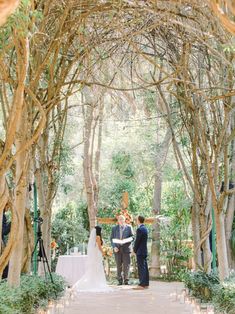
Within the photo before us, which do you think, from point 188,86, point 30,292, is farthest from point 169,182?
point 30,292

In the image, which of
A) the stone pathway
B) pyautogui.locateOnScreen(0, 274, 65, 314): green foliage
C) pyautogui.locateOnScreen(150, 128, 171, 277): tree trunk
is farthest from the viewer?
pyautogui.locateOnScreen(150, 128, 171, 277): tree trunk

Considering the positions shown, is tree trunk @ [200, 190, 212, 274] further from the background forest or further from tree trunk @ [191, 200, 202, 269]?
tree trunk @ [191, 200, 202, 269]

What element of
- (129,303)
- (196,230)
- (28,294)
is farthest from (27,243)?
(196,230)

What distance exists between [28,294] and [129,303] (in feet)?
10.8

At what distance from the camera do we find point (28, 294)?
671cm

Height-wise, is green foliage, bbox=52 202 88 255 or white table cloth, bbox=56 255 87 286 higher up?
green foliage, bbox=52 202 88 255

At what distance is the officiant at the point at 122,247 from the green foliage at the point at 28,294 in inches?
175

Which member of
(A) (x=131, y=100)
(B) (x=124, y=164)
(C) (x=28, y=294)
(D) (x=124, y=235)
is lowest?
(C) (x=28, y=294)

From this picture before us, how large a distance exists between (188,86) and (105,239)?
944 cm

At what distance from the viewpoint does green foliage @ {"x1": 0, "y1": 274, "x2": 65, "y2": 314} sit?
5711 mm

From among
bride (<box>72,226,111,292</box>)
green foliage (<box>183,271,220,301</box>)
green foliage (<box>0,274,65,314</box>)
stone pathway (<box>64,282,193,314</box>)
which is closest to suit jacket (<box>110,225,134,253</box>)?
bride (<box>72,226,111,292</box>)

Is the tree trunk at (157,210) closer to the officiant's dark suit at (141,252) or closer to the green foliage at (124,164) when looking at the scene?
the green foliage at (124,164)

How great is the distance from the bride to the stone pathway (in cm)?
46

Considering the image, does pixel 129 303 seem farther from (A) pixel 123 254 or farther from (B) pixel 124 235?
(B) pixel 124 235
